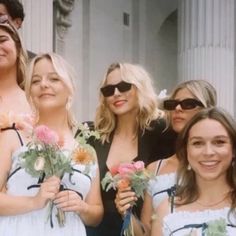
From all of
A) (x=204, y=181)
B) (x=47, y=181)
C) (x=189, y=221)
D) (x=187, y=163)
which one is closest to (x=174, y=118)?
(x=187, y=163)

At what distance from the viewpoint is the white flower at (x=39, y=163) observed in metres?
3.71

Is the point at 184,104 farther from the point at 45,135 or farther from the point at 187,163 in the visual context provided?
the point at 45,135

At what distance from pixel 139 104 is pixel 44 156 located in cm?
116

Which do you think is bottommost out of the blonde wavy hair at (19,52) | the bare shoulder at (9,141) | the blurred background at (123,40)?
the bare shoulder at (9,141)

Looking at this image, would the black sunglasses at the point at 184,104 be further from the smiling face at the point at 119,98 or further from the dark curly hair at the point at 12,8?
the dark curly hair at the point at 12,8

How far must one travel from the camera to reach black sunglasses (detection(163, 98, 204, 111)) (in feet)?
15.2

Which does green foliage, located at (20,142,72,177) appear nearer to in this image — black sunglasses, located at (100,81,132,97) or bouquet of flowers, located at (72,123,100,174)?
bouquet of flowers, located at (72,123,100,174)

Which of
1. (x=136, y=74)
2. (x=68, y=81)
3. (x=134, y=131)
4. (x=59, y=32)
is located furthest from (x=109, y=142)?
(x=59, y=32)

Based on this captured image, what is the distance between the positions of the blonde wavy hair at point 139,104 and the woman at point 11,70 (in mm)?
596

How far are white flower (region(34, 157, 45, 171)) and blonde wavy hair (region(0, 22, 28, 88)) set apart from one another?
996 millimetres

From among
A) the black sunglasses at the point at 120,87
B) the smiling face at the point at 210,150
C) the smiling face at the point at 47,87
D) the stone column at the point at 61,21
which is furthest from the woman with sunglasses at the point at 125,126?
the stone column at the point at 61,21

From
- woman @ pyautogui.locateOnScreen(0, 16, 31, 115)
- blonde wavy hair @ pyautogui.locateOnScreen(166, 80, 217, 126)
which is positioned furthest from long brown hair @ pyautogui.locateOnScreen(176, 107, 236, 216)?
woman @ pyautogui.locateOnScreen(0, 16, 31, 115)

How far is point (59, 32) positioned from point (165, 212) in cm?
956

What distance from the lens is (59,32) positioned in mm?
13031
